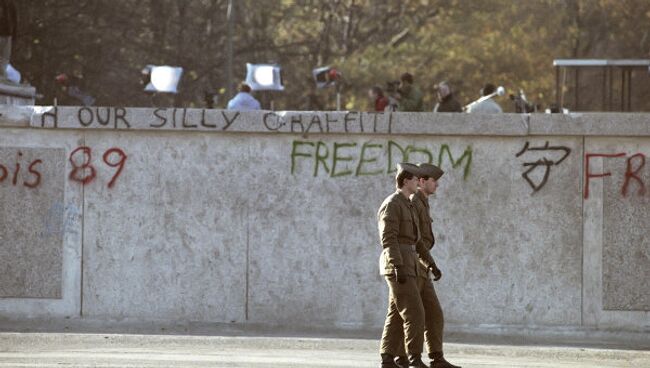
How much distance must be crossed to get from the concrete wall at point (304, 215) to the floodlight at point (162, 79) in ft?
20.1

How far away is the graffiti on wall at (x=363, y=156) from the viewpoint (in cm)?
1574

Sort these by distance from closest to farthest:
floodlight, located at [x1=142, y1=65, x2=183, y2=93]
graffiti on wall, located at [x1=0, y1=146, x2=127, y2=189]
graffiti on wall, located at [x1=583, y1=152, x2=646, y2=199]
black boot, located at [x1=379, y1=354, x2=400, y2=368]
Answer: black boot, located at [x1=379, y1=354, x2=400, y2=368] < graffiti on wall, located at [x1=583, y1=152, x2=646, y2=199] < graffiti on wall, located at [x1=0, y1=146, x2=127, y2=189] < floodlight, located at [x1=142, y1=65, x2=183, y2=93]

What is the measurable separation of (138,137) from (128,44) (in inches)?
965

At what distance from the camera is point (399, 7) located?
46031 mm

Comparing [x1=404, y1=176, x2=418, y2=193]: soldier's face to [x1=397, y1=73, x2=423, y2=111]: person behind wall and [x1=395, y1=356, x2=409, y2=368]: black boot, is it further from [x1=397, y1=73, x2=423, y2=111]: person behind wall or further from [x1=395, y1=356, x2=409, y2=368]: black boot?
[x1=397, y1=73, x2=423, y2=111]: person behind wall

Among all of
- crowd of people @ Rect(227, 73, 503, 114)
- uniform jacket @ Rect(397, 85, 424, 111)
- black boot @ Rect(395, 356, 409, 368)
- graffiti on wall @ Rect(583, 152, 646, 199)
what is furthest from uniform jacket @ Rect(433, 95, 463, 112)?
black boot @ Rect(395, 356, 409, 368)

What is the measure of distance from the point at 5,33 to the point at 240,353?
9.26 m

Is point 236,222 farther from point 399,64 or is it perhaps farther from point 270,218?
point 399,64

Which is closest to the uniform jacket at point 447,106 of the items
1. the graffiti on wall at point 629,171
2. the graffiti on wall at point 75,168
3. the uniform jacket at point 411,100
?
the uniform jacket at point 411,100

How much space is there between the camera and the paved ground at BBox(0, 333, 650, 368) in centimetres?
1266

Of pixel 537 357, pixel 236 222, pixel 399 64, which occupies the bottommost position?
pixel 537 357

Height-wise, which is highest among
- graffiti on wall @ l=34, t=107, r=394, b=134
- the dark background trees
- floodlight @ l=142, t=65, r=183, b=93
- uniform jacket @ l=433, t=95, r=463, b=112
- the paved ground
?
the dark background trees

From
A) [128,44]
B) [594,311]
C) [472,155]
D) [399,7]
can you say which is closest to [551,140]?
[472,155]

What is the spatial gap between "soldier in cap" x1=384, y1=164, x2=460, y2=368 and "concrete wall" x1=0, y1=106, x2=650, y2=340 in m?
3.29
